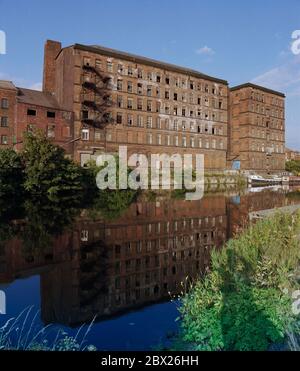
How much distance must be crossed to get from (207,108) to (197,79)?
15.8 ft

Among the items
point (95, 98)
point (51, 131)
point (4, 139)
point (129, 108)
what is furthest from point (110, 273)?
point (129, 108)

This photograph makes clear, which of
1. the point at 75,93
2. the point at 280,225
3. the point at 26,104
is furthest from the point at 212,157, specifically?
Answer: the point at 280,225

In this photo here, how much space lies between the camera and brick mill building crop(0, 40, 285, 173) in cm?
3916

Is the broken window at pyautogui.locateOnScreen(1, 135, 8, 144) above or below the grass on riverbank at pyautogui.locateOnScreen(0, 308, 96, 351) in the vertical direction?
above

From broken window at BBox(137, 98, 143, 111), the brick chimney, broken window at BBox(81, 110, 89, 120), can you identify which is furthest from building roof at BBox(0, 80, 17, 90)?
broken window at BBox(137, 98, 143, 111)

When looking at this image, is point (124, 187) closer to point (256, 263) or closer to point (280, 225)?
point (280, 225)

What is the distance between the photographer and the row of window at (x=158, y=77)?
43625 mm

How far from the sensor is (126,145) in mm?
45438

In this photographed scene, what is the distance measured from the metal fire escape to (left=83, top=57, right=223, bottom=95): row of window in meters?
1.07

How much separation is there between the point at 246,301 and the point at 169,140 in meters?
45.5

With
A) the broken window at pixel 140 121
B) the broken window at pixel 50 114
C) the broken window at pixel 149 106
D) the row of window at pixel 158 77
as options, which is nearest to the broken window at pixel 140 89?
the row of window at pixel 158 77

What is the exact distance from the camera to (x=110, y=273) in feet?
31.0

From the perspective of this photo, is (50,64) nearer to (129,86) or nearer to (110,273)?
(129,86)

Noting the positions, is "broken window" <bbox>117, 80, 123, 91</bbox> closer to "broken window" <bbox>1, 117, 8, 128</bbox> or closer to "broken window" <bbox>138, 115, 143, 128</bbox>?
"broken window" <bbox>138, 115, 143, 128</bbox>
